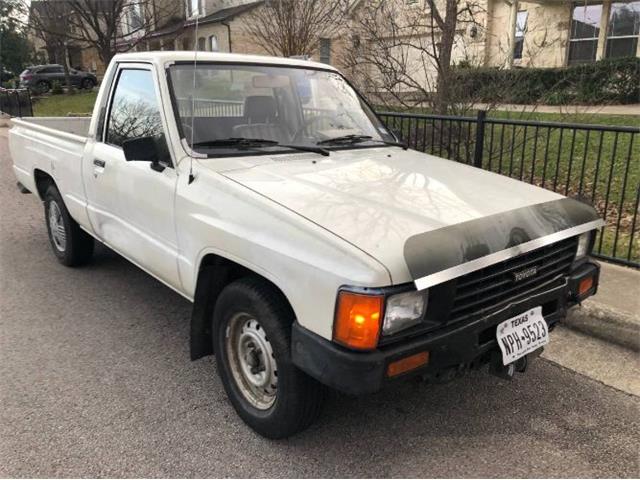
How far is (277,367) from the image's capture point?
2611mm

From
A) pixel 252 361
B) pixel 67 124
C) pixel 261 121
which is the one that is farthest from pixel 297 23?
pixel 252 361

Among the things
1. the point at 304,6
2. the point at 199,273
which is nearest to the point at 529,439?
the point at 199,273

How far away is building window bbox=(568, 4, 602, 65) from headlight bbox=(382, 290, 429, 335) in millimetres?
19263

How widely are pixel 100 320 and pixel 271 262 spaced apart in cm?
232

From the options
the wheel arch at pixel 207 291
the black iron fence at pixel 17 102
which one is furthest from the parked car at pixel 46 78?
the wheel arch at pixel 207 291

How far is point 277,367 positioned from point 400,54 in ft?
22.8

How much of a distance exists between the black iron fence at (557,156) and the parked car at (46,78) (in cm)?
3510

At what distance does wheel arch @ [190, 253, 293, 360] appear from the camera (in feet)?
9.95

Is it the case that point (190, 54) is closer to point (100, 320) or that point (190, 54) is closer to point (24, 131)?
point (100, 320)

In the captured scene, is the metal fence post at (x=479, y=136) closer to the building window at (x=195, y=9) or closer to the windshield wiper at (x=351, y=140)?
the windshield wiper at (x=351, y=140)

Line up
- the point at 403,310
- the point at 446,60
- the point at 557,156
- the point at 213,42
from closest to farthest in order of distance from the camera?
the point at 403,310 → the point at 557,156 → the point at 446,60 → the point at 213,42

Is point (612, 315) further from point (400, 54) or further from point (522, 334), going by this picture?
point (400, 54)

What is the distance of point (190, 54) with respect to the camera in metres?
3.78

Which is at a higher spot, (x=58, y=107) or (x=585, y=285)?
(x=585, y=285)
